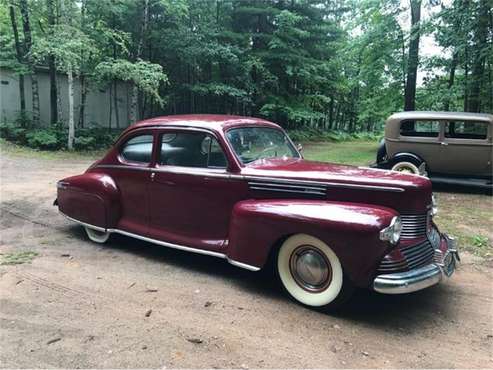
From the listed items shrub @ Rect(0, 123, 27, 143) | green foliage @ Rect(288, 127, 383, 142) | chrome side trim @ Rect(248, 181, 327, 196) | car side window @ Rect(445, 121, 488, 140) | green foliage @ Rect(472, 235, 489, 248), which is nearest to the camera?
chrome side trim @ Rect(248, 181, 327, 196)

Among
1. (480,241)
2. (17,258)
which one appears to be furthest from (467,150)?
(17,258)

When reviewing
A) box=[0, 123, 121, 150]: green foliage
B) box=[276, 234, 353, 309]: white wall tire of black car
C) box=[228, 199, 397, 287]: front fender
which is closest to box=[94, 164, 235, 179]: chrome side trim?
box=[228, 199, 397, 287]: front fender

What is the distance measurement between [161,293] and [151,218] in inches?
42.7

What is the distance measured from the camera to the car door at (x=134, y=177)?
4.57 meters

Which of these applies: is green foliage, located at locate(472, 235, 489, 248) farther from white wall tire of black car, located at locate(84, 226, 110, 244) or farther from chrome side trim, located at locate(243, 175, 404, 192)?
white wall tire of black car, located at locate(84, 226, 110, 244)

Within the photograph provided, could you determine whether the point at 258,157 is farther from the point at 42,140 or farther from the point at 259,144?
the point at 42,140

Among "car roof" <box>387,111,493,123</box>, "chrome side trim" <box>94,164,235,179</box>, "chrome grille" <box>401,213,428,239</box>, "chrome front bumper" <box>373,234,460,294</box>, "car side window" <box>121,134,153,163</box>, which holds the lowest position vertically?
"chrome front bumper" <box>373,234,460,294</box>

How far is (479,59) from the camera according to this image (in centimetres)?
1231

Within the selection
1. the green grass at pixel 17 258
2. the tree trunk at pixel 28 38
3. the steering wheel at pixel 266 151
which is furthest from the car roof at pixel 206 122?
the tree trunk at pixel 28 38

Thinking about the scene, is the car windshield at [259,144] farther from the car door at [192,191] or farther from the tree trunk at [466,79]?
the tree trunk at [466,79]

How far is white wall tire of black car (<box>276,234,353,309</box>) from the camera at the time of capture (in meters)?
3.29

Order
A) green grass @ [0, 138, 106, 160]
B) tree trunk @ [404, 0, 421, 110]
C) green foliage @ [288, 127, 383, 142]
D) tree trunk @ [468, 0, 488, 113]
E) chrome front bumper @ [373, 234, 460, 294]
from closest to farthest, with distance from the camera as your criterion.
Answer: chrome front bumper @ [373, 234, 460, 294]
tree trunk @ [468, 0, 488, 113]
green grass @ [0, 138, 106, 160]
tree trunk @ [404, 0, 421, 110]
green foliage @ [288, 127, 383, 142]

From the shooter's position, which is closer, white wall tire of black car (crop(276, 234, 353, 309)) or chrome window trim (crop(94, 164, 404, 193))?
white wall tire of black car (crop(276, 234, 353, 309))

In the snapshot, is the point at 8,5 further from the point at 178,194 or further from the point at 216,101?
the point at 178,194
